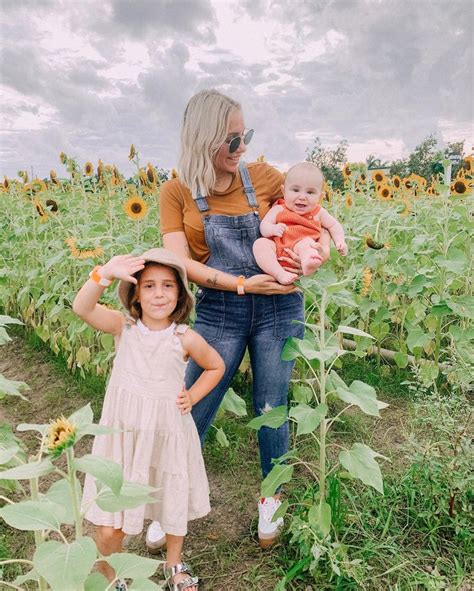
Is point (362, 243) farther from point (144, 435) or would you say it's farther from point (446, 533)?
point (144, 435)

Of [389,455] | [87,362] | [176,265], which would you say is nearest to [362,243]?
[389,455]

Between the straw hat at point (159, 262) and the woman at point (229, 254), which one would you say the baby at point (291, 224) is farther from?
the straw hat at point (159, 262)

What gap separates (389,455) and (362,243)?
153 centimetres

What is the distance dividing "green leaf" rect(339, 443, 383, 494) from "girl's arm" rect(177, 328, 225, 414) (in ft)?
1.59

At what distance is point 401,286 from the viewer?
132 inches

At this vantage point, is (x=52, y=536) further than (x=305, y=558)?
Yes

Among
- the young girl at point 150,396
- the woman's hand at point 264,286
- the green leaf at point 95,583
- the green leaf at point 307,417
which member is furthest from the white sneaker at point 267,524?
the green leaf at point 95,583

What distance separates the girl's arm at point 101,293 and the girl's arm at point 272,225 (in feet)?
1.62

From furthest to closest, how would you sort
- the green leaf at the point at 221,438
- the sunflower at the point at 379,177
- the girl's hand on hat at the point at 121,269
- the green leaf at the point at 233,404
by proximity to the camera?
the sunflower at the point at 379,177, the green leaf at the point at 221,438, the green leaf at the point at 233,404, the girl's hand on hat at the point at 121,269

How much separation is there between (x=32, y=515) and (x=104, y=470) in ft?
0.57

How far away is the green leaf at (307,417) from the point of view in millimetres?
1796

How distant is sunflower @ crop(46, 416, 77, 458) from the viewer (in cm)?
99

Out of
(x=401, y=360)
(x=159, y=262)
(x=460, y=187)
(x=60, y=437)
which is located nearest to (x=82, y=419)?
(x=60, y=437)

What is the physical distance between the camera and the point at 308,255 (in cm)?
195
